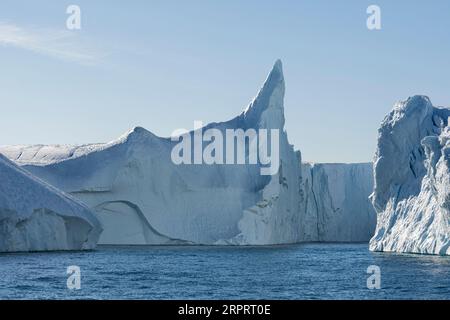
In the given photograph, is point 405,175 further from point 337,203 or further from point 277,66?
point 337,203

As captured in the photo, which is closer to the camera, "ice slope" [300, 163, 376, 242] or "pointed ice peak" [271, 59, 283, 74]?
"pointed ice peak" [271, 59, 283, 74]

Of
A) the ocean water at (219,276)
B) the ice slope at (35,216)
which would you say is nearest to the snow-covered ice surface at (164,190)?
the ice slope at (35,216)

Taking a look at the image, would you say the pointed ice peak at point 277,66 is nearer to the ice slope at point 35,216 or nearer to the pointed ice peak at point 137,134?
the pointed ice peak at point 137,134

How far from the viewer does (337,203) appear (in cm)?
5566

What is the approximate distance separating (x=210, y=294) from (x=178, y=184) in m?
22.3

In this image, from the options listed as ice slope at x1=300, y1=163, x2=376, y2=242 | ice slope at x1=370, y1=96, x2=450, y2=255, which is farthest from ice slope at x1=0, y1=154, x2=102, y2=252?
ice slope at x1=300, y1=163, x2=376, y2=242

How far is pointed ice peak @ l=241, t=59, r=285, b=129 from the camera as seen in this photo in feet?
146

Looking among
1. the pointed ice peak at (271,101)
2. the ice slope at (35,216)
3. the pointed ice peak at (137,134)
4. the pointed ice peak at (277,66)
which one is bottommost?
the ice slope at (35,216)

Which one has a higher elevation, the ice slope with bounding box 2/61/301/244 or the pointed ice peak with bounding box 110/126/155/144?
the pointed ice peak with bounding box 110/126/155/144

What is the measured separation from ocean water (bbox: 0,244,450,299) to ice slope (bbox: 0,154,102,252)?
1035 mm

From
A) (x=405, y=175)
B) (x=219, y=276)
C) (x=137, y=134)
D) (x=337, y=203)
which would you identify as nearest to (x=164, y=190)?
(x=137, y=134)

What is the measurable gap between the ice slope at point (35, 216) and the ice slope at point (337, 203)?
20.5 metres

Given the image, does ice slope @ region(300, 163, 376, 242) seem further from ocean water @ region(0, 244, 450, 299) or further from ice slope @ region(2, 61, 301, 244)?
ocean water @ region(0, 244, 450, 299)

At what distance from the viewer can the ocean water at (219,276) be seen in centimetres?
2014
